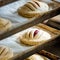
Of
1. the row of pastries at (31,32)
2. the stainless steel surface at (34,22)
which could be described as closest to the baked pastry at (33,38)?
the row of pastries at (31,32)

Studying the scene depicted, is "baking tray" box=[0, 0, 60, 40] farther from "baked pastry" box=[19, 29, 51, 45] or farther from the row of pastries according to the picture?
"baked pastry" box=[19, 29, 51, 45]

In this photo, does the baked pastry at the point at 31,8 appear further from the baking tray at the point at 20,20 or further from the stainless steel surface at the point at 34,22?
the stainless steel surface at the point at 34,22

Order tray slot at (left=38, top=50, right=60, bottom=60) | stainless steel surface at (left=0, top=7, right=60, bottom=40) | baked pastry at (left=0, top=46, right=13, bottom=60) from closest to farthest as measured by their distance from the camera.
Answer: stainless steel surface at (left=0, top=7, right=60, bottom=40), baked pastry at (left=0, top=46, right=13, bottom=60), tray slot at (left=38, top=50, right=60, bottom=60)

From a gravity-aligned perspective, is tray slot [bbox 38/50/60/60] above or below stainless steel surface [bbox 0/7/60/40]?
below

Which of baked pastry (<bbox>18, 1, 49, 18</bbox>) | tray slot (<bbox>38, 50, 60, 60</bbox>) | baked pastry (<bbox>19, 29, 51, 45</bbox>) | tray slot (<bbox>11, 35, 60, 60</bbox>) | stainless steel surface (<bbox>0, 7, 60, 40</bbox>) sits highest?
stainless steel surface (<bbox>0, 7, 60, 40</bbox>)

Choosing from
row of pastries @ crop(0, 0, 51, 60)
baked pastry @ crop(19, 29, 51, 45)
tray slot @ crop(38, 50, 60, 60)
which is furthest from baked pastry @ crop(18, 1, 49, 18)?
tray slot @ crop(38, 50, 60, 60)

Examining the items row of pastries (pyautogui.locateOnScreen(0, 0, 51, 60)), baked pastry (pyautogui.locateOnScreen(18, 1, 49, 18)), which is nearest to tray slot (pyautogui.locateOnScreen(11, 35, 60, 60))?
row of pastries (pyautogui.locateOnScreen(0, 0, 51, 60))

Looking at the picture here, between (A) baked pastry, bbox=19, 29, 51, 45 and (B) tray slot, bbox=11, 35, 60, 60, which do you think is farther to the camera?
(A) baked pastry, bbox=19, 29, 51, 45

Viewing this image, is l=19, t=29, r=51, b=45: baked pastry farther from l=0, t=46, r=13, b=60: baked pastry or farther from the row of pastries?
l=0, t=46, r=13, b=60: baked pastry

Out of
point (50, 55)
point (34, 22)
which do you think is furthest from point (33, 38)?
point (34, 22)

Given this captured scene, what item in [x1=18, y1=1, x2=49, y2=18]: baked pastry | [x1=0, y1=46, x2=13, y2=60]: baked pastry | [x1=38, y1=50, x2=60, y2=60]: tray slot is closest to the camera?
[x1=0, y1=46, x2=13, y2=60]: baked pastry

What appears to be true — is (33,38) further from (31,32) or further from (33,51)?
(33,51)
